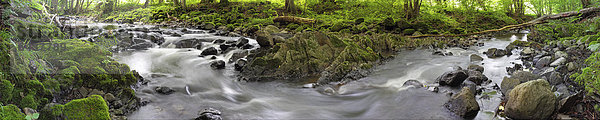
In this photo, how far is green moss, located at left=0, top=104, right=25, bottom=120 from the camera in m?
2.83

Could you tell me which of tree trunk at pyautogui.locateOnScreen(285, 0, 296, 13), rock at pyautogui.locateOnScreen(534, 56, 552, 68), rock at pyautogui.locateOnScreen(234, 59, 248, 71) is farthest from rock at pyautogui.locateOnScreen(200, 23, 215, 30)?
rock at pyautogui.locateOnScreen(534, 56, 552, 68)

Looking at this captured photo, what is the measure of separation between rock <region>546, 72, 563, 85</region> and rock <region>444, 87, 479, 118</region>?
157 cm

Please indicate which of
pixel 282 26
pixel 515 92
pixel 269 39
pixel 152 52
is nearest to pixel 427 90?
pixel 515 92

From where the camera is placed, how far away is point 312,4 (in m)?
20.6

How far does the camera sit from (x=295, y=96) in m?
5.81

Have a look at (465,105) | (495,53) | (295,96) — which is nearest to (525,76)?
(465,105)

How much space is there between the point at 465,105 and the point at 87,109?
479cm

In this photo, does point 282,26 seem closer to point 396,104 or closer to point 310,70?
point 310,70

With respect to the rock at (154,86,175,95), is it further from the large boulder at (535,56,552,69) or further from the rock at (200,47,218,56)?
the large boulder at (535,56,552,69)

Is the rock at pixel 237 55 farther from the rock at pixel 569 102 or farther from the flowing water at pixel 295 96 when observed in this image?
the rock at pixel 569 102

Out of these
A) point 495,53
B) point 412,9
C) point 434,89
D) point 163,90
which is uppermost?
point 412,9

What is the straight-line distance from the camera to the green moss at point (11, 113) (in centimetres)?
283

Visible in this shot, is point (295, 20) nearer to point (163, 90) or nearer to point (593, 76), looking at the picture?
point (163, 90)

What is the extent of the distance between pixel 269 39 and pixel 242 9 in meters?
14.9
